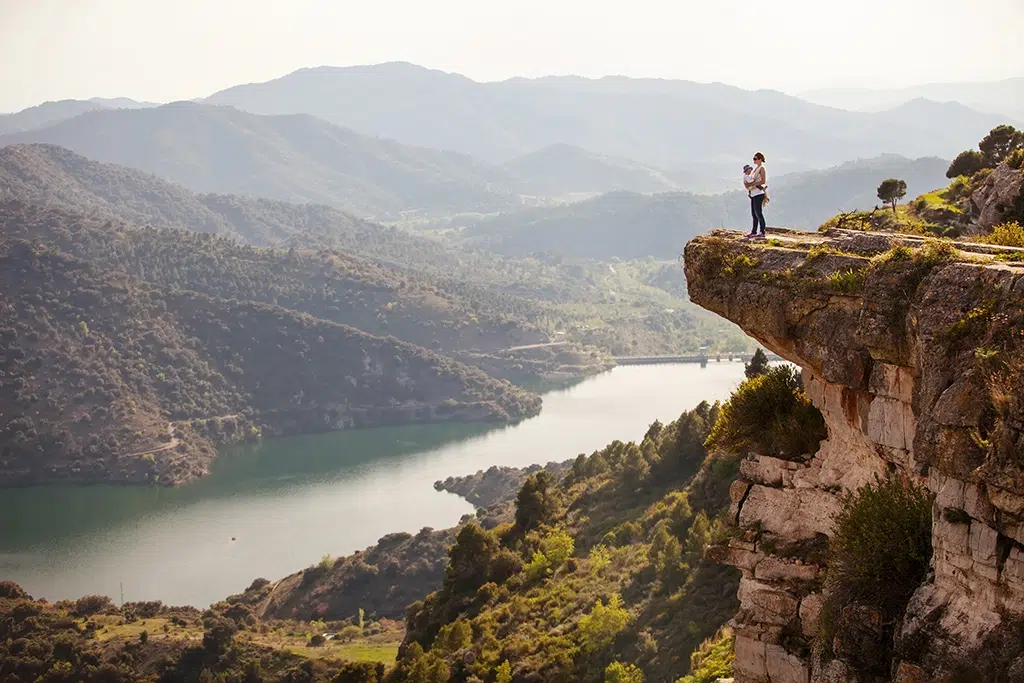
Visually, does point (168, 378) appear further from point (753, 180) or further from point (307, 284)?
point (753, 180)

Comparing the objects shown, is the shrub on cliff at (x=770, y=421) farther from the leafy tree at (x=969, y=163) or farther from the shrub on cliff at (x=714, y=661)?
the leafy tree at (x=969, y=163)

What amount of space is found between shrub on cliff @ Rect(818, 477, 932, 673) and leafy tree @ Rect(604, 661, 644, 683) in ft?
46.1

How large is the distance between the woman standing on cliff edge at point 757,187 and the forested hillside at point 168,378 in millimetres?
84795

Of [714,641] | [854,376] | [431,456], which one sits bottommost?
[431,456]

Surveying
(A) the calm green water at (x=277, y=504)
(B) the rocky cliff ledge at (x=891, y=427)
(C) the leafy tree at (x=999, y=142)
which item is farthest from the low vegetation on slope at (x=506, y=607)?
(C) the leafy tree at (x=999, y=142)

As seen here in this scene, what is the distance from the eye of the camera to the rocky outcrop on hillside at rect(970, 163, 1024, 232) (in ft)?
49.2

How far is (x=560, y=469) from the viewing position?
7356 centimetres

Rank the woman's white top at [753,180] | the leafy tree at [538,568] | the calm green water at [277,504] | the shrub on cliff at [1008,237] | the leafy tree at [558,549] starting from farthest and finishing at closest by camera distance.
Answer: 1. the calm green water at [277,504]
2. the leafy tree at [558,549]
3. the leafy tree at [538,568]
4. the woman's white top at [753,180]
5. the shrub on cliff at [1008,237]

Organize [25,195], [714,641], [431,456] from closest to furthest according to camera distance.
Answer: [714,641] → [431,456] → [25,195]

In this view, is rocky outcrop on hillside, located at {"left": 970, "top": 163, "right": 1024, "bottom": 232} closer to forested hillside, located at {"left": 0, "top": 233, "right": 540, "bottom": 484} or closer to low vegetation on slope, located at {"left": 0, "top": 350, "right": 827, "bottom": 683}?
low vegetation on slope, located at {"left": 0, "top": 350, "right": 827, "bottom": 683}

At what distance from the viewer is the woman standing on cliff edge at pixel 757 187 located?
11.7 m

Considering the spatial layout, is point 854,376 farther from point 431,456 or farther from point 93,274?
point 93,274

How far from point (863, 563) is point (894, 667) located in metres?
0.92

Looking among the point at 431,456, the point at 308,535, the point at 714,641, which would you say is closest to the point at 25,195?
the point at 431,456
